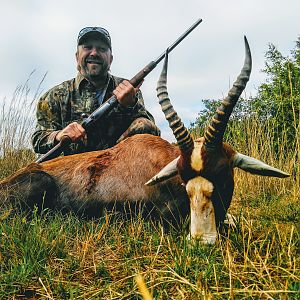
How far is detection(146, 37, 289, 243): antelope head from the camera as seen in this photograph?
3.45 m

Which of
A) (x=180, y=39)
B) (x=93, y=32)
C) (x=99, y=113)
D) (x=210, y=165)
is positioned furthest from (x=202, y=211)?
(x=180, y=39)

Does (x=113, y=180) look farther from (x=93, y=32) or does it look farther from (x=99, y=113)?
(x=93, y=32)

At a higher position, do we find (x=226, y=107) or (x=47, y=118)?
(x=47, y=118)

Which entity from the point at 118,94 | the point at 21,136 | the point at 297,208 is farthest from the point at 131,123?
the point at 21,136

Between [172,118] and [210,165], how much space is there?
63cm

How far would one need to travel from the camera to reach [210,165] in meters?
3.64

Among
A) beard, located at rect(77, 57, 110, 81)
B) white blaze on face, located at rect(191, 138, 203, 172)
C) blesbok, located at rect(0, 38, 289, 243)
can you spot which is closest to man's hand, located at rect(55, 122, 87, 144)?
blesbok, located at rect(0, 38, 289, 243)

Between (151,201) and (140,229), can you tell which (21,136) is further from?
(140,229)

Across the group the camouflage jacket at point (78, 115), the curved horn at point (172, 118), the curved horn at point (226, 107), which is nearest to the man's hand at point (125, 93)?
the camouflage jacket at point (78, 115)

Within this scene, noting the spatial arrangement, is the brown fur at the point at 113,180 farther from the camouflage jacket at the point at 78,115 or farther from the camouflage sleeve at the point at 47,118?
the camouflage sleeve at the point at 47,118

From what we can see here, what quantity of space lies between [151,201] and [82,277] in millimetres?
1642

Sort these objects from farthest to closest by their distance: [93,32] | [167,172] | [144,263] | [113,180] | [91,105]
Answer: [93,32] → [91,105] → [113,180] → [167,172] → [144,263]

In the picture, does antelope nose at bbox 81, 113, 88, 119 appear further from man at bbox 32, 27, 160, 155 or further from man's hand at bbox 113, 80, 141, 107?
man's hand at bbox 113, 80, 141, 107

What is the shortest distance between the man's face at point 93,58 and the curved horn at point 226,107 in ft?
11.2
